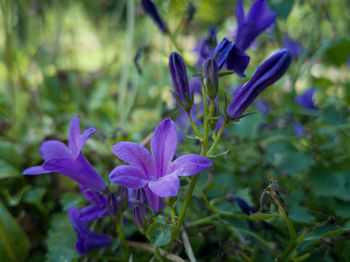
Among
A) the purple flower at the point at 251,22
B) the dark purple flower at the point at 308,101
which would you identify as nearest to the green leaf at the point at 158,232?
the purple flower at the point at 251,22

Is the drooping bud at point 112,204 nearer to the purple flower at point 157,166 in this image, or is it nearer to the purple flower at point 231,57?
the purple flower at point 157,166

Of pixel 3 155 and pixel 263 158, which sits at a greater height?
pixel 3 155

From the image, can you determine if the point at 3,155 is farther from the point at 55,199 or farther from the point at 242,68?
the point at 242,68

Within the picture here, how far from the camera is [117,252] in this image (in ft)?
1.96

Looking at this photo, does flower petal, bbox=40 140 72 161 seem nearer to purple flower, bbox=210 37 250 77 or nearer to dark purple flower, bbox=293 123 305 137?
purple flower, bbox=210 37 250 77

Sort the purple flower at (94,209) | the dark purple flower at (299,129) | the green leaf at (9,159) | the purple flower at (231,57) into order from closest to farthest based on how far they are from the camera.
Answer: the purple flower at (231,57), the purple flower at (94,209), the green leaf at (9,159), the dark purple flower at (299,129)

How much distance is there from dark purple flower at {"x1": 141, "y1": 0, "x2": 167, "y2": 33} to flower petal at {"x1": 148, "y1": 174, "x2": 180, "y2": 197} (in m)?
0.50

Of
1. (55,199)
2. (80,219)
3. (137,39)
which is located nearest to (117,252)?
(80,219)

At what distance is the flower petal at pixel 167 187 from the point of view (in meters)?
0.30

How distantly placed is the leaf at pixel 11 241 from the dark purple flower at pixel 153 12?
58 centimetres

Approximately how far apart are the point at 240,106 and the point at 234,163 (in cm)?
42

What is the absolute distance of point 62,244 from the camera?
563 mm

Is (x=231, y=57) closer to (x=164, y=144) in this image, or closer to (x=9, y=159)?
(x=164, y=144)

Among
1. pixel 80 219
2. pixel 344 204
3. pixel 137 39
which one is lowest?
pixel 344 204
